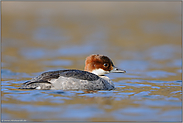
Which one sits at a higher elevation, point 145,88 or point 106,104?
point 145,88

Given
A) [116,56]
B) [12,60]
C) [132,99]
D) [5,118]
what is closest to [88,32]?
[116,56]

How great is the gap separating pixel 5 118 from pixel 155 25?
18.5 metres

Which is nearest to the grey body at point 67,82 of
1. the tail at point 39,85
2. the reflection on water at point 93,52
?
the tail at point 39,85

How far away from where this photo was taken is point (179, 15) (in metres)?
26.4

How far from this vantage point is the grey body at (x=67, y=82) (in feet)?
27.3

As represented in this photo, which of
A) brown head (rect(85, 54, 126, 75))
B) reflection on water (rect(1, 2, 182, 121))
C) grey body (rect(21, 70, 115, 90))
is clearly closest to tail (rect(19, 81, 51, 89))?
grey body (rect(21, 70, 115, 90))

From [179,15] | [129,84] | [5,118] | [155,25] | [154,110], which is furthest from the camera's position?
[179,15]

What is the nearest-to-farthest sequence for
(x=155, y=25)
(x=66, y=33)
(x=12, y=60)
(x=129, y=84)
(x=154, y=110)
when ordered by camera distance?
(x=154, y=110), (x=129, y=84), (x=12, y=60), (x=66, y=33), (x=155, y=25)

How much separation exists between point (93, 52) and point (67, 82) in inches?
300

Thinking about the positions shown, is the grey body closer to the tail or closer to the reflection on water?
the tail

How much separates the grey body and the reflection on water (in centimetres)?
28

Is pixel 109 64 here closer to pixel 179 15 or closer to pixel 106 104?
pixel 106 104

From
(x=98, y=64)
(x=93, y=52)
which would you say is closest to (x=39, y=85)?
(x=98, y=64)

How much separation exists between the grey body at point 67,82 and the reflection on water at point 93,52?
0.28 m
